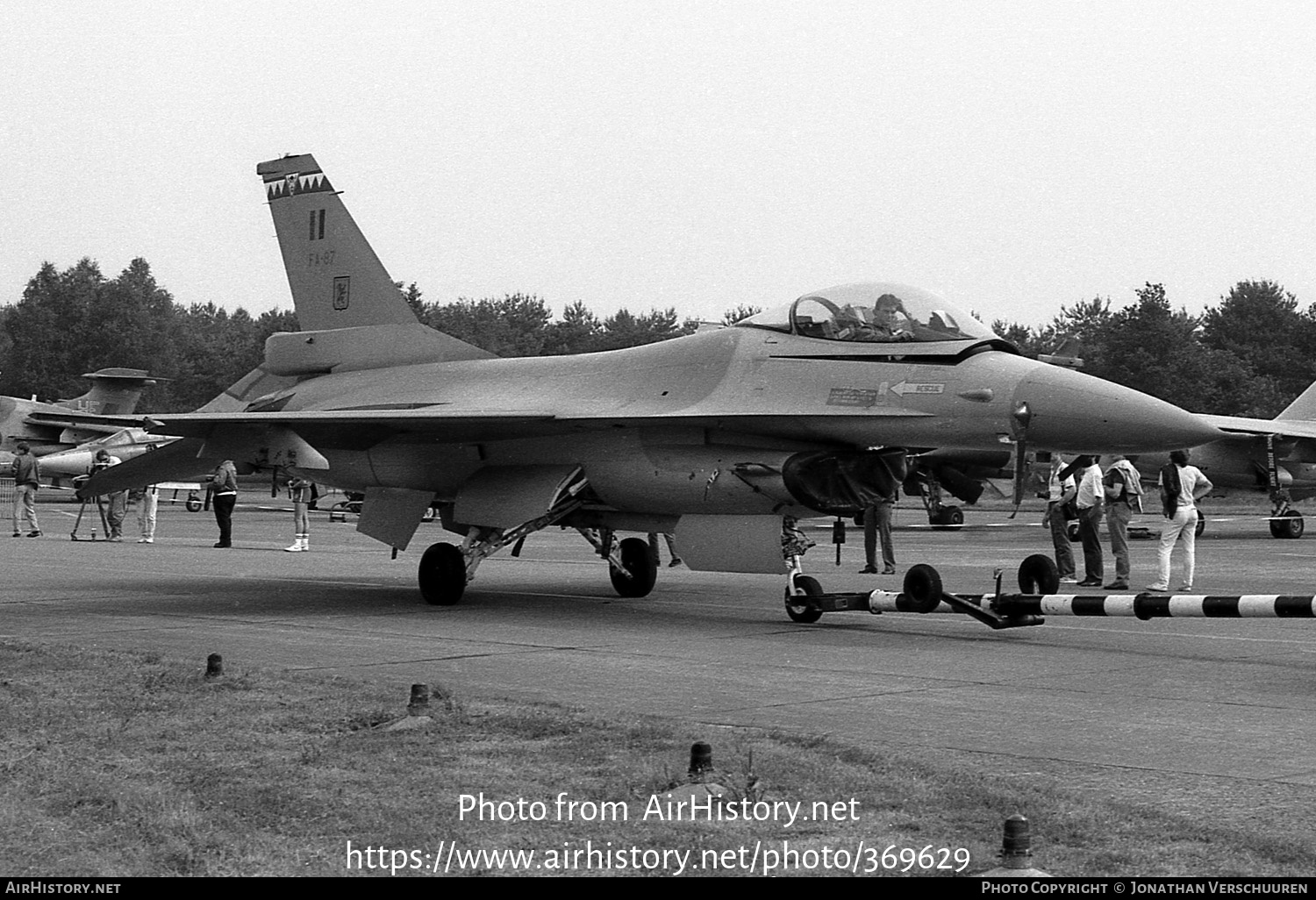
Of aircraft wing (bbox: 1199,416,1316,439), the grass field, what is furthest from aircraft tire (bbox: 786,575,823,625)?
aircraft wing (bbox: 1199,416,1316,439)

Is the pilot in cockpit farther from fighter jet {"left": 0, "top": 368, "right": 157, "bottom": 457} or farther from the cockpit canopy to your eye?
fighter jet {"left": 0, "top": 368, "right": 157, "bottom": 457}

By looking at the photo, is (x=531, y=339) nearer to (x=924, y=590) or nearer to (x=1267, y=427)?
(x=1267, y=427)

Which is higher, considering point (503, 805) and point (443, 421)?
point (443, 421)

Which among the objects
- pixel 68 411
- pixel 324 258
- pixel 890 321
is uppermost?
pixel 324 258

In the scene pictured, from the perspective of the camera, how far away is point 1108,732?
724 cm

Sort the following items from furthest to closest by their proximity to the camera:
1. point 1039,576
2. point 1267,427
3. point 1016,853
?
point 1267,427
point 1039,576
point 1016,853

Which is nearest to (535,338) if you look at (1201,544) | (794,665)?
(1201,544)

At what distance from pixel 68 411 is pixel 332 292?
27.6m

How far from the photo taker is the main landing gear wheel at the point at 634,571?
51.9 ft

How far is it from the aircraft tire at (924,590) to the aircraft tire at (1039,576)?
786 millimetres

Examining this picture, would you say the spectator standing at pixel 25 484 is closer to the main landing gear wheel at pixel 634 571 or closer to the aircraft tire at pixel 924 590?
the main landing gear wheel at pixel 634 571

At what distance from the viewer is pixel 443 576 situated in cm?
1458

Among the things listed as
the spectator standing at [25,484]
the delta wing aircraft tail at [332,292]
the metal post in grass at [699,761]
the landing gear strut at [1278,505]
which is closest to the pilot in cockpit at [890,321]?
the delta wing aircraft tail at [332,292]

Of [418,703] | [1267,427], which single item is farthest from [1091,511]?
[1267,427]
